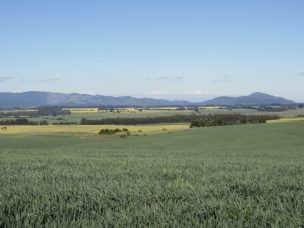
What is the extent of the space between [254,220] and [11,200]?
400 centimetres

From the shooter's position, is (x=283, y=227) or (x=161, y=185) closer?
(x=283, y=227)

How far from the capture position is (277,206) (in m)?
7.47

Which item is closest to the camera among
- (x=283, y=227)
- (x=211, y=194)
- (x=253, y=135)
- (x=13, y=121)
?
(x=283, y=227)

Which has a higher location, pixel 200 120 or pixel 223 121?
pixel 200 120

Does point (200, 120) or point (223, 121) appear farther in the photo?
point (200, 120)

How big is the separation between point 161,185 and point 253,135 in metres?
47.4

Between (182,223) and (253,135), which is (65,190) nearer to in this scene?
(182,223)

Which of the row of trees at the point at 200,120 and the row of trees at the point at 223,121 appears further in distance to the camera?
the row of trees at the point at 200,120

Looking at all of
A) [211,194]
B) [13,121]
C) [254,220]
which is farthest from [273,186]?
[13,121]

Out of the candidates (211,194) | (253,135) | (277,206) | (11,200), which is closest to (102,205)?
(11,200)

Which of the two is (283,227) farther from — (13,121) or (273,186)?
(13,121)

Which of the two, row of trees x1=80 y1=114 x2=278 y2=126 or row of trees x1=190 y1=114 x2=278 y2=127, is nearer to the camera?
row of trees x1=190 y1=114 x2=278 y2=127

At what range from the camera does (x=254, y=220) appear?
21.6 ft

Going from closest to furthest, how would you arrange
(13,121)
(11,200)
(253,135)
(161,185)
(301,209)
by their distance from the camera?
(301,209), (11,200), (161,185), (253,135), (13,121)
